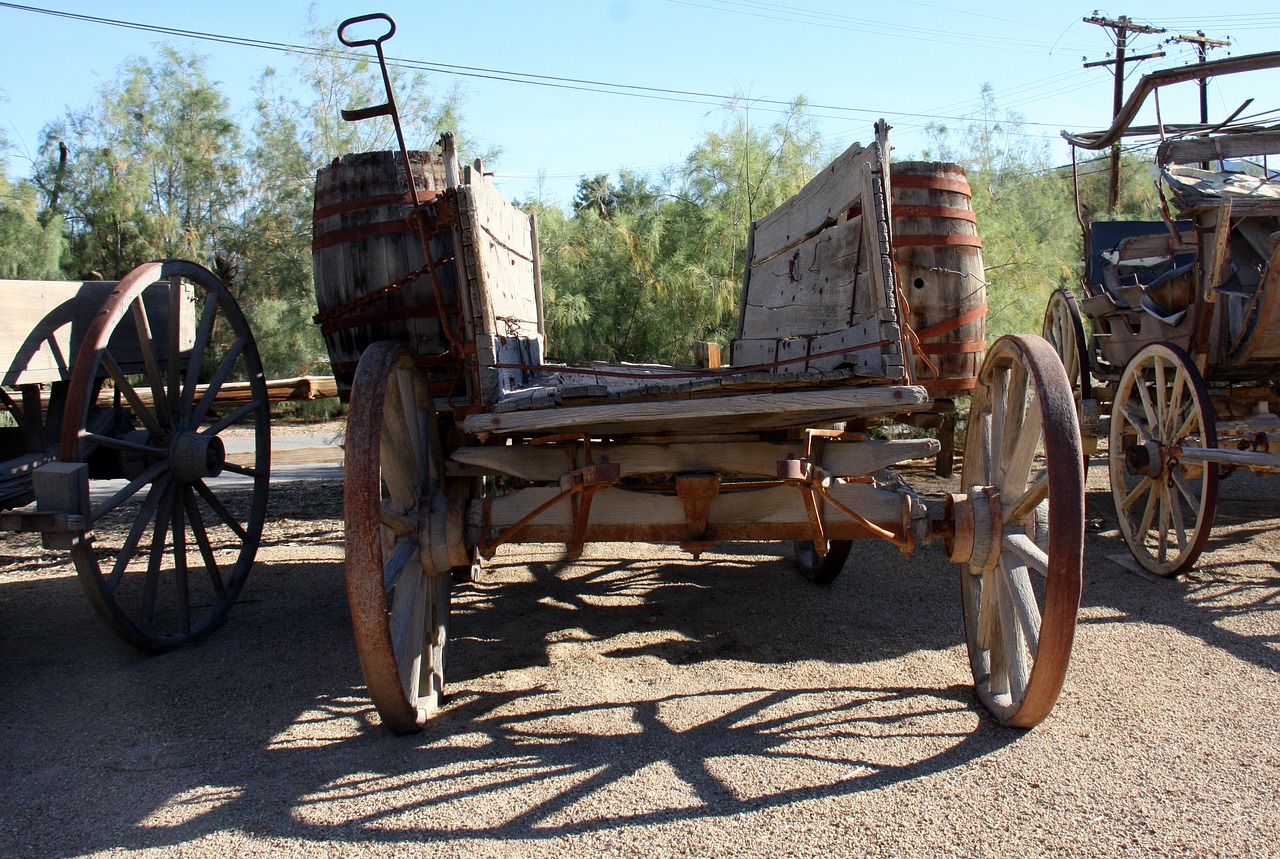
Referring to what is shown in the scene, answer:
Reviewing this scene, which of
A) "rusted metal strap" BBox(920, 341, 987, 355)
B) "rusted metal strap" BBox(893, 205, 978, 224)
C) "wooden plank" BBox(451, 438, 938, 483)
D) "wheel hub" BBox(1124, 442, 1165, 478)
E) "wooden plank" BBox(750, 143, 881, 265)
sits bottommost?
"wheel hub" BBox(1124, 442, 1165, 478)

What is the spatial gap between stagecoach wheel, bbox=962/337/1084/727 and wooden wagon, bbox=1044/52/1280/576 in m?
1.56

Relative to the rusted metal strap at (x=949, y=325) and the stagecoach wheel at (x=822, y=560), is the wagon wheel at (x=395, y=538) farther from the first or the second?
the rusted metal strap at (x=949, y=325)

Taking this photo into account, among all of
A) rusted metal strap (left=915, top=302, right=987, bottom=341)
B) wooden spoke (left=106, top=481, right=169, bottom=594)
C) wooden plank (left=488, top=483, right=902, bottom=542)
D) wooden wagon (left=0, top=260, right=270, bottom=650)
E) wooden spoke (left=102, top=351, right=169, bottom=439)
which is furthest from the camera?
rusted metal strap (left=915, top=302, right=987, bottom=341)

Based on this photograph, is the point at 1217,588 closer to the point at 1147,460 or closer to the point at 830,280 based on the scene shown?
the point at 1147,460

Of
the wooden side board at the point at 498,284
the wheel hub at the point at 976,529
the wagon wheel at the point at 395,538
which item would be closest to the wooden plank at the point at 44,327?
the wooden side board at the point at 498,284

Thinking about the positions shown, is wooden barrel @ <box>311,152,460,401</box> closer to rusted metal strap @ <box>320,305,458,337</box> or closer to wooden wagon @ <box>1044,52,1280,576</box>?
rusted metal strap @ <box>320,305,458,337</box>

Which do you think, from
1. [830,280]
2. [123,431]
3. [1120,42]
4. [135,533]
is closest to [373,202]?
[123,431]

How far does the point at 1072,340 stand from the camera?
6254 mm

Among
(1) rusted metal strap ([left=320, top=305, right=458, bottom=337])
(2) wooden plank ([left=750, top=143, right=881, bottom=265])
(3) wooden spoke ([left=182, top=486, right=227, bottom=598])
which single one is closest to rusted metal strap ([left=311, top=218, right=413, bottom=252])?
(1) rusted metal strap ([left=320, top=305, right=458, bottom=337])

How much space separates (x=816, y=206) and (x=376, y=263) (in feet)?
6.81

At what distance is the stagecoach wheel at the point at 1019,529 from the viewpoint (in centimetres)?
222

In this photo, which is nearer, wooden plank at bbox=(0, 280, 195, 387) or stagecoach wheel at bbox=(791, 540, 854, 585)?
wooden plank at bbox=(0, 280, 195, 387)

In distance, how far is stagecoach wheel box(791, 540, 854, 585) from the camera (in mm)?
4125

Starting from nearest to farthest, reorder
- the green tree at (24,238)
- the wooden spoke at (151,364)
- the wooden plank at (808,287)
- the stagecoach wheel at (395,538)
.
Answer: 1. the stagecoach wheel at (395,538)
2. the wooden plank at (808,287)
3. the wooden spoke at (151,364)
4. the green tree at (24,238)
